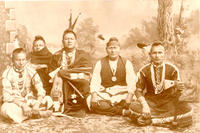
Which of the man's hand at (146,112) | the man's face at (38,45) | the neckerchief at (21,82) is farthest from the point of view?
the man's face at (38,45)

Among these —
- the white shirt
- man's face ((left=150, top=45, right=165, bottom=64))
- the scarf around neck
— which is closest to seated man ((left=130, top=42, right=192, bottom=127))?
man's face ((left=150, top=45, right=165, bottom=64))

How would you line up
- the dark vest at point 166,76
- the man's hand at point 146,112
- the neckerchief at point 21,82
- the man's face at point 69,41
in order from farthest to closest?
the man's face at point 69,41 → the neckerchief at point 21,82 → the dark vest at point 166,76 → the man's hand at point 146,112

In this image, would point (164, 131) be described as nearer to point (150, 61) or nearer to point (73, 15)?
point (150, 61)

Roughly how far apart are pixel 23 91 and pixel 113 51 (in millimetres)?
1293

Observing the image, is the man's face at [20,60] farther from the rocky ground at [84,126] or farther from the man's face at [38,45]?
the rocky ground at [84,126]

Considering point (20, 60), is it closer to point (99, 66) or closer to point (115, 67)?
point (99, 66)

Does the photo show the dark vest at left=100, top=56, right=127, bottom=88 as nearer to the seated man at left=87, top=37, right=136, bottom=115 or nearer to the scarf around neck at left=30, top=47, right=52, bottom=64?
the seated man at left=87, top=37, right=136, bottom=115

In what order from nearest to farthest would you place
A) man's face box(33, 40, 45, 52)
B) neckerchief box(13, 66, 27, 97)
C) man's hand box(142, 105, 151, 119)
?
man's hand box(142, 105, 151, 119) → neckerchief box(13, 66, 27, 97) → man's face box(33, 40, 45, 52)

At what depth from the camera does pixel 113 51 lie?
121 inches

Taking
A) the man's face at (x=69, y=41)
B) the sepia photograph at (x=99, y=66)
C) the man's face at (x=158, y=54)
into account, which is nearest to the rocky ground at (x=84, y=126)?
the sepia photograph at (x=99, y=66)

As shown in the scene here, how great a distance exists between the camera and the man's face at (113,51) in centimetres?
306

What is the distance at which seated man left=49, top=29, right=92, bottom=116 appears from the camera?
310cm

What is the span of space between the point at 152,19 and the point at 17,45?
1939 mm

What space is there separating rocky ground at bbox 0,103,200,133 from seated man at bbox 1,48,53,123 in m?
0.11
